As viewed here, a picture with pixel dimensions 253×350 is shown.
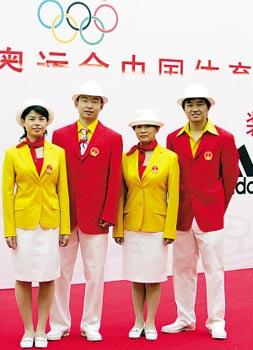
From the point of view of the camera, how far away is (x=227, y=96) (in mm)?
5785

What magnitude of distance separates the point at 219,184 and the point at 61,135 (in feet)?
2.95

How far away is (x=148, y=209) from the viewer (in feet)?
12.0

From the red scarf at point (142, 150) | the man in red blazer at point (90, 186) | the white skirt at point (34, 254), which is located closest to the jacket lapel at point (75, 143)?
the man in red blazer at point (90, 186)

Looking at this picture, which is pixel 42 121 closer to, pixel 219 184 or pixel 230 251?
pixel 219 184

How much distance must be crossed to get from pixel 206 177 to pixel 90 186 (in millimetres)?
630

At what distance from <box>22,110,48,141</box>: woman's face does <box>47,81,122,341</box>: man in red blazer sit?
7.9 inches

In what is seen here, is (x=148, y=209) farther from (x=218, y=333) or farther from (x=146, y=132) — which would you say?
(x=218, y=333)

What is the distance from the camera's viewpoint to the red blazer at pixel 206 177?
146 inches

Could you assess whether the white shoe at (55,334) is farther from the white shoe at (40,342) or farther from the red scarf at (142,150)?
the red scarf at (142,150)

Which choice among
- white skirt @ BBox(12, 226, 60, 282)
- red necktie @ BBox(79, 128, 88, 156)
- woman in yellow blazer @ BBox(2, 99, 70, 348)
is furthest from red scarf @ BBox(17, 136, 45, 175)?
white skirt @ BBox(12, 226, 60, 282)

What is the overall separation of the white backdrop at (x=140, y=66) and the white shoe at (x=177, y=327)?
5.20ft

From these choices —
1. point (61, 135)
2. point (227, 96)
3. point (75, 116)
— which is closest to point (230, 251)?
point (227, 96)

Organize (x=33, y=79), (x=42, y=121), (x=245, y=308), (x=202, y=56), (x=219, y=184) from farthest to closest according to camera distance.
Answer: (x=202, y=56)
(x=33, y=79)
(x=245, y=308)
(x=219, y=184)
(x=42, y=121)

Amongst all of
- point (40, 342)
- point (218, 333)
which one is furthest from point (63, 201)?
point (218, 333)
